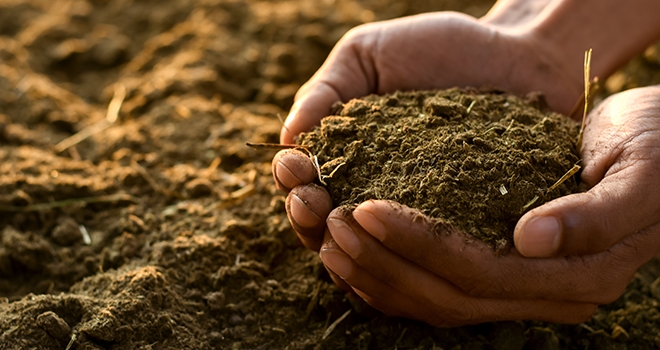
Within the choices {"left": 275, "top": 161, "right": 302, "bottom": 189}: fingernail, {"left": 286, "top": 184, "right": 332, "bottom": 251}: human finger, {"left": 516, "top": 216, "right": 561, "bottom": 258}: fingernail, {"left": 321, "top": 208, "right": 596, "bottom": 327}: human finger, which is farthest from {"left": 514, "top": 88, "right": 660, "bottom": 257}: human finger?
{"left": 275, "top": 161, "right": 302, "bottom": 189}: fingernail

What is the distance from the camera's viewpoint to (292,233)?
7.34ft

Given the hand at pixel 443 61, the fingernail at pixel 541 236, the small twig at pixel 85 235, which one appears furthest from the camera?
the hand at pixel 443 61

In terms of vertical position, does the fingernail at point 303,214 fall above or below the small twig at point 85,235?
above

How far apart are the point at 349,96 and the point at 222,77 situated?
1.15 meters

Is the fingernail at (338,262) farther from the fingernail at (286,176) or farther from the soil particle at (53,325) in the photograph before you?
the soil particle at (53,325)

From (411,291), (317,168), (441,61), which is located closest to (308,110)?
(317,168)

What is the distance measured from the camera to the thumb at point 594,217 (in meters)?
1.56

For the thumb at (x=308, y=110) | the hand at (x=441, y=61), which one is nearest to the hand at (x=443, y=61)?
the hand at (x=441, y=61)

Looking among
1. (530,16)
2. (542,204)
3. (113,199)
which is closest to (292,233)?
(113,199)

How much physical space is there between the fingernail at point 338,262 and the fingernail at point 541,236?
17.7 inches

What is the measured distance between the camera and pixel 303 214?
1.74m

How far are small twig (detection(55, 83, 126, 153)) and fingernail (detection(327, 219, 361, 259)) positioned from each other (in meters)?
1.66

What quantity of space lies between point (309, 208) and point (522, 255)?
1.89ft

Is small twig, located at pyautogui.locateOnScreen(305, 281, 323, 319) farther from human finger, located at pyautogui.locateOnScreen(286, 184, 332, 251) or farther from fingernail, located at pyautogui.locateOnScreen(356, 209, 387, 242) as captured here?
fingernail, located at pyautogui.locateOnScreen(356, 209, 387, 242)
